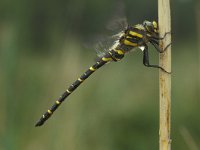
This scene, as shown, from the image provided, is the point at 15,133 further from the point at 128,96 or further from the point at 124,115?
the point at 128,96

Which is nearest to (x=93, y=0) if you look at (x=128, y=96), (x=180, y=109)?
(x=128, y=96)

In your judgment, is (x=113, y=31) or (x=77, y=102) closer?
(x=113, y=31)

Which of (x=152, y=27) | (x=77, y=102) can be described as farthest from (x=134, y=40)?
(x=77, y=102)

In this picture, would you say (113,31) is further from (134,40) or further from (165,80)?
(165,80)

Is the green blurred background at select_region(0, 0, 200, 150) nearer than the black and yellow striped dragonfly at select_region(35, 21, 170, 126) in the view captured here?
No

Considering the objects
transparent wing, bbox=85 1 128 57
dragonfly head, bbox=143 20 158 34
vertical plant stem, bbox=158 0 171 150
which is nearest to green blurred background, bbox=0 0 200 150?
transparent wing, bbox=85 1 128 57

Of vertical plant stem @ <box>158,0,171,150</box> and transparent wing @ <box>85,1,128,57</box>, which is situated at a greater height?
transparent wing @ <box>85,1,128,57</box>

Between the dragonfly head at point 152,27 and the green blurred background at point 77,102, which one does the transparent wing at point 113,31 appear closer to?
the green blurred background at point 77,102

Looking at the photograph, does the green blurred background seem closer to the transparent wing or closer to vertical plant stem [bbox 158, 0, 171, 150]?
the transparent wing
